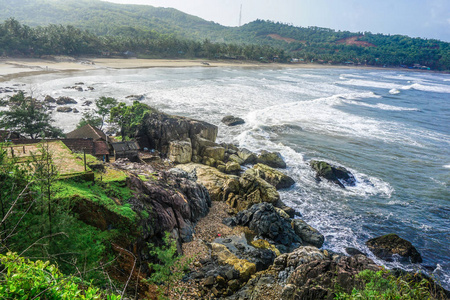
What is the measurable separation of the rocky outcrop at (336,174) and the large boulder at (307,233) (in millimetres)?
8984

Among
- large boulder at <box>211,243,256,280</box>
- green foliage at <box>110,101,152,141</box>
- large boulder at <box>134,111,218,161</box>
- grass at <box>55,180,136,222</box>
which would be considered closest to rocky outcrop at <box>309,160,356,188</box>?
large boulder at <box>134,111,218,161</box>

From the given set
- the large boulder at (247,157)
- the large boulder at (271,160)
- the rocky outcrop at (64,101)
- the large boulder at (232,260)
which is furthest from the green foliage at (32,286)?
the rocky outcrop at (64,101)

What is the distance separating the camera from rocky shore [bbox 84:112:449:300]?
1161 cm

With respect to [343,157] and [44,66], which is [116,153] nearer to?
[343,157]

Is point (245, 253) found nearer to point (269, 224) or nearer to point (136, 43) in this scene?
point (269, 224)

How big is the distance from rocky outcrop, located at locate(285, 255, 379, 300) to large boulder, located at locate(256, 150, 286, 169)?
56.4 ft

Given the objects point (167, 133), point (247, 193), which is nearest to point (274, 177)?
point (247, 193)

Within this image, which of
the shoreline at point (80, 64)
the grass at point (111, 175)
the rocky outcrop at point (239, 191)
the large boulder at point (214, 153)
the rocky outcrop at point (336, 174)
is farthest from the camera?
the shoreline at point (80, 64)

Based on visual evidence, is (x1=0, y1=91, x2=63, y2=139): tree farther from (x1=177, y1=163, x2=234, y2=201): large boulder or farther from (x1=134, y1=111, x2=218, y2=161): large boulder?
(x1=177, y1=163, x2=234, y2=201): large boulder

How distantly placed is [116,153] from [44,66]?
60.9 metres

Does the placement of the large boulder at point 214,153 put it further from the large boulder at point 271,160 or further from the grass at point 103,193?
the grass at point 103,193

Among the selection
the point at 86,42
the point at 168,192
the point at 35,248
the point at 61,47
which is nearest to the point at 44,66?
the point at 61,47

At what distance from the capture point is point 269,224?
17.5 meters

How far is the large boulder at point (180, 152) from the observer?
83.3ft
